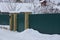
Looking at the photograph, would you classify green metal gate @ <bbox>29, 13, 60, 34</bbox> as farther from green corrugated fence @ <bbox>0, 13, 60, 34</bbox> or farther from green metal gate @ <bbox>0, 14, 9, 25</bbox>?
green metal gate @ <bbox>0, 14, 9, 25</bbox>

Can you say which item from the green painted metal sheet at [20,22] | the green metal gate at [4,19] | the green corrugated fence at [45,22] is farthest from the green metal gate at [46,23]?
the green metal gate at [4,19]

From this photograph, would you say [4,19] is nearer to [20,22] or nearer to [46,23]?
[20,22]

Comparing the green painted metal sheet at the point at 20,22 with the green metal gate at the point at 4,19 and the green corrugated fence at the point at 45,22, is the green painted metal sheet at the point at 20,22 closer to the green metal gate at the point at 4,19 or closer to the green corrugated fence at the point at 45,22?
the green corrugated fence at the point at 45,22

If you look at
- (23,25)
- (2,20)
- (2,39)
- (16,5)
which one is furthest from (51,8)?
(2,39)

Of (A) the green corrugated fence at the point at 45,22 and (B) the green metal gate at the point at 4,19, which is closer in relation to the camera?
(A) the green corrugated fence at the point at 45,22

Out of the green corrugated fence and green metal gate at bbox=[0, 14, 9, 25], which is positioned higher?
the green corrugated fence

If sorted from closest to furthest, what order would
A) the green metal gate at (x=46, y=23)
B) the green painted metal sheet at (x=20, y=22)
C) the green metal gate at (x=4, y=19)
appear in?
the green metal gate at (x=46, y=23) < the green painted metal sheet at (x=20, y=22) < the green metal gate at (x=4, y=19)

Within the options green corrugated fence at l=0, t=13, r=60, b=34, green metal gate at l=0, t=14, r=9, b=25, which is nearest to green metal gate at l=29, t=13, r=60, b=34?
green corrugated fence at l=0, t=13, r=60, b=34

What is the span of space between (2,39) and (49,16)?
226 cm

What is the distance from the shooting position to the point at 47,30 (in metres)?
9.21

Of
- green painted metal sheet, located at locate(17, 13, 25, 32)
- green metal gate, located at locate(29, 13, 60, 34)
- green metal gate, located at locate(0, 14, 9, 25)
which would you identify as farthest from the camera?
green metal gate, located at locate(0, 14, 9, 25)

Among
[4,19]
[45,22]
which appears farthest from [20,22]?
[4,19]

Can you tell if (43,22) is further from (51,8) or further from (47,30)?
(51,8)

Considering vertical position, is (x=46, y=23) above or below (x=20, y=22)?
above
